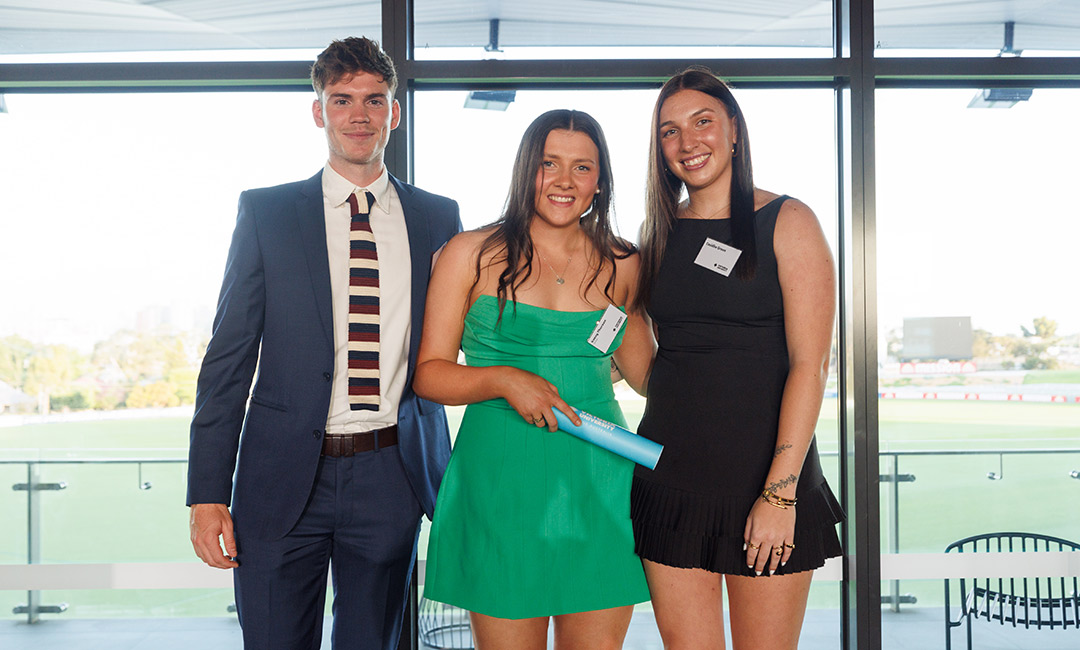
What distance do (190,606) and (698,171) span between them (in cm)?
226

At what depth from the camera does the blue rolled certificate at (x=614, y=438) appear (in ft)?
→ 5.27

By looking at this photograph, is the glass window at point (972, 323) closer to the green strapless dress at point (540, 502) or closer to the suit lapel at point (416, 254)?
the green strapless dress at point (540, 502)

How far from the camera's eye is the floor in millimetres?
2617

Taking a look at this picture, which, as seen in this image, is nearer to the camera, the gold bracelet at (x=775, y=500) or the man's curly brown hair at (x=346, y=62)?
the gold bracelet at (x=775, y=500)

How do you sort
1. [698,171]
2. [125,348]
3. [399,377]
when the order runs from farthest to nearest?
1. [125,348]
2. [399,377]
3. [698,171]

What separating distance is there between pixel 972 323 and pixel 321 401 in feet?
7.19

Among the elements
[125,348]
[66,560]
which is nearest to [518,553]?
[125,348]

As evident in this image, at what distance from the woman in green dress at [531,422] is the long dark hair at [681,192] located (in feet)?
0.36

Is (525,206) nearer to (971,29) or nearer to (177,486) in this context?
(177,486)

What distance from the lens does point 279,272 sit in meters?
1.75

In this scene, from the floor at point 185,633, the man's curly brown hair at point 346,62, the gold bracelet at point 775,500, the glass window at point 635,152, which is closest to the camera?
the gold bracelet at point 775,500

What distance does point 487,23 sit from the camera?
2543 mm

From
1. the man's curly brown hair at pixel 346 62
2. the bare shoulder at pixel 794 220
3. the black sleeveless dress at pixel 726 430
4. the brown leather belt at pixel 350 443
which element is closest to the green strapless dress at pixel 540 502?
the black sleeveless dress at pixel 726 430

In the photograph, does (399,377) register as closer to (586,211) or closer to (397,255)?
(397,255)
